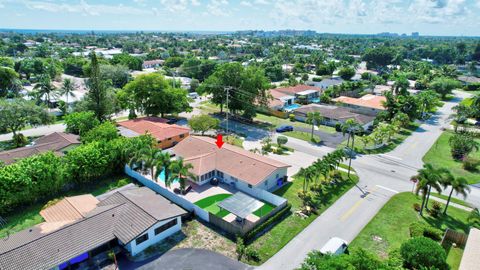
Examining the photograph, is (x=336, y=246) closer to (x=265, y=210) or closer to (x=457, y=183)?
(x=265, y=210)

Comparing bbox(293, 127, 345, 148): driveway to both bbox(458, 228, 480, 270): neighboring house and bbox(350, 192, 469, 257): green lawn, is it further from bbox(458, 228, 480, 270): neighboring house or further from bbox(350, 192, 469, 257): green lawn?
bbox(458, 228, 480, 270): neighboring house

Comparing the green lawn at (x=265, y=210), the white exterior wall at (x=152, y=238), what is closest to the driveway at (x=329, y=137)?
the green lawn at (x=265, y=210)

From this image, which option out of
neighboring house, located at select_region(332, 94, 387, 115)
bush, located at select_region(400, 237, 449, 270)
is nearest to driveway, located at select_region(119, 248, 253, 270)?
bush, located at select_region(400, 237, 449, 270)

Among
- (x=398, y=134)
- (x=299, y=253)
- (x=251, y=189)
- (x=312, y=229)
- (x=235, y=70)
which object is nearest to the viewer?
(x=299, y=253)

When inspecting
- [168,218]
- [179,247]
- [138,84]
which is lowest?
[179,247]

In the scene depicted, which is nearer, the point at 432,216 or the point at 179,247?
the point at 179,247

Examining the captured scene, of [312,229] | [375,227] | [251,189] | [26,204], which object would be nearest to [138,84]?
[26,204]

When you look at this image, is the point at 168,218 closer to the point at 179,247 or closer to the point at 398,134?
the point at 179,247
